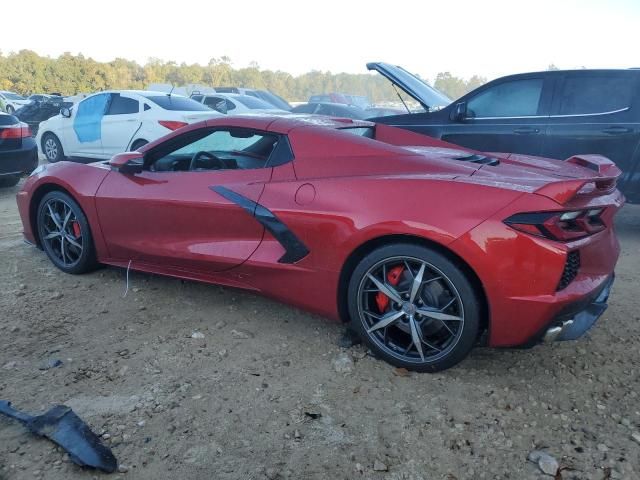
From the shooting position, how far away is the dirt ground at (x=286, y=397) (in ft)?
6.93

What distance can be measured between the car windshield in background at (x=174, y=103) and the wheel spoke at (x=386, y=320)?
6798 mm

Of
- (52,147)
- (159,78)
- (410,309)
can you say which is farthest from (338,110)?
(159,78)

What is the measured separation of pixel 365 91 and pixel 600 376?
100554 millimetres

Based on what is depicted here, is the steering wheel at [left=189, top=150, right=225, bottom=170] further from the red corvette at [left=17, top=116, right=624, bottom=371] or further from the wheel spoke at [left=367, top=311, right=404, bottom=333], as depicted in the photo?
the wheel spoke at [left=367, top=311, right=404, bottom=333]

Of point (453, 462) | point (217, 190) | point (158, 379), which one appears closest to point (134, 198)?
point (217, 190)

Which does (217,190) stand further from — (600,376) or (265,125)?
(600,376)

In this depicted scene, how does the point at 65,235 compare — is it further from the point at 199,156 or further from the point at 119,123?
the point at 119,123

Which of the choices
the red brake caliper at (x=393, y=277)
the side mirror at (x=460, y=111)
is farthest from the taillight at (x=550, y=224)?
the side mirror at (x=460, y=111)

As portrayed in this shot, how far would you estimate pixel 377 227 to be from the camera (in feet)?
8.78

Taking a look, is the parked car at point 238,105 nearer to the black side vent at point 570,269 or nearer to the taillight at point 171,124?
the taillight at point 171,124

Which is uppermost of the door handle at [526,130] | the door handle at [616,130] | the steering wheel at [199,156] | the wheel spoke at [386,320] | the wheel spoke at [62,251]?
the door handle at [616,130]

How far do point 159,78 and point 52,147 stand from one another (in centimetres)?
6816

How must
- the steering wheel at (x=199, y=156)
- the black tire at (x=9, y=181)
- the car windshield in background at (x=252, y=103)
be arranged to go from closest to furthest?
the steering wheel at (x=199, y=156) < the black tire at (x=9, y=181) < the car windshield in background at (x=252, y=103)

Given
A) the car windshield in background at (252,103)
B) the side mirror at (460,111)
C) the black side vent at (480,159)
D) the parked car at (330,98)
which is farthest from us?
the parked car at (330,98)
